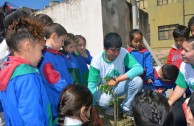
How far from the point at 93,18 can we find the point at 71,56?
479cm

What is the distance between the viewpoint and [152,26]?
24.8 metres

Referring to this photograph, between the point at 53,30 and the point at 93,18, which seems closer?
the point at 53,30

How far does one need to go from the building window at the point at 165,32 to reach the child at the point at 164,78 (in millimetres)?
21110

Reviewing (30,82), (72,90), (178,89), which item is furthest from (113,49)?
(30,82)

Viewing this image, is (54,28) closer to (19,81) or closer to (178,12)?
(19,81)

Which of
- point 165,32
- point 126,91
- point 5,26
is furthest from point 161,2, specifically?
point 5,26

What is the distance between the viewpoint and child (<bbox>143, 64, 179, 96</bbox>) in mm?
3607

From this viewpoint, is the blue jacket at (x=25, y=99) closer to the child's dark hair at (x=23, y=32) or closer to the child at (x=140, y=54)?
the child's dark hair at (x=23, y=32)

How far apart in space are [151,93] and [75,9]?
7.72 meters

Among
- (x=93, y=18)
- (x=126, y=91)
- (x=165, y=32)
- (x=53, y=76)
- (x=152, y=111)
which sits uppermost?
(x=165, y=32)

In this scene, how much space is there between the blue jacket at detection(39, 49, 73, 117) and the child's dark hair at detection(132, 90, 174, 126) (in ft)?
3.77

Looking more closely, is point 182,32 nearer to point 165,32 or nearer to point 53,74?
point 53,74

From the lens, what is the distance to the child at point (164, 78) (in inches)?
142

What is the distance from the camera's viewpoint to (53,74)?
2541 mm
